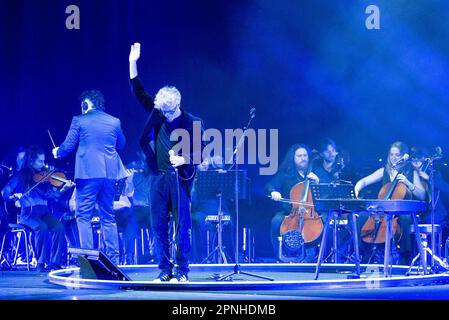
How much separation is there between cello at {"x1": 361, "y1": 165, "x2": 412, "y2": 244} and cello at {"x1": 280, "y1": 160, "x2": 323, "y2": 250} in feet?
1.94

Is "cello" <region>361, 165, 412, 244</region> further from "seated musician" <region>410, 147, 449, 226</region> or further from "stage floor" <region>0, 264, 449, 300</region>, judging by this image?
"stage floor" <region>0, 264, 449, 300</region>

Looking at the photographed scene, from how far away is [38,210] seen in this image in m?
9.84

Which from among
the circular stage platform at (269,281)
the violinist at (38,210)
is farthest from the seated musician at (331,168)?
the violinist at (38,210)

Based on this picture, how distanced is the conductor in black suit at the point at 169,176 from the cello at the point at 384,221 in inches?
121

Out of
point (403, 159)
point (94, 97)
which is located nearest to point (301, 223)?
point (403, 159)

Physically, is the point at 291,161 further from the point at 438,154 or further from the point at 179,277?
the point at 179,277

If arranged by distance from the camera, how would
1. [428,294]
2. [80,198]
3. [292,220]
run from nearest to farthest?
[428,294] → [80,198] → [292,220]

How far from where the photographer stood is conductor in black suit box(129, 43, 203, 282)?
7426 mm

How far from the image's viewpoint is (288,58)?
37.4 ft

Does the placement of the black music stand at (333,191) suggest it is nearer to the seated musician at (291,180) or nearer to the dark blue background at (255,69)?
the seated musician at (291,180)
